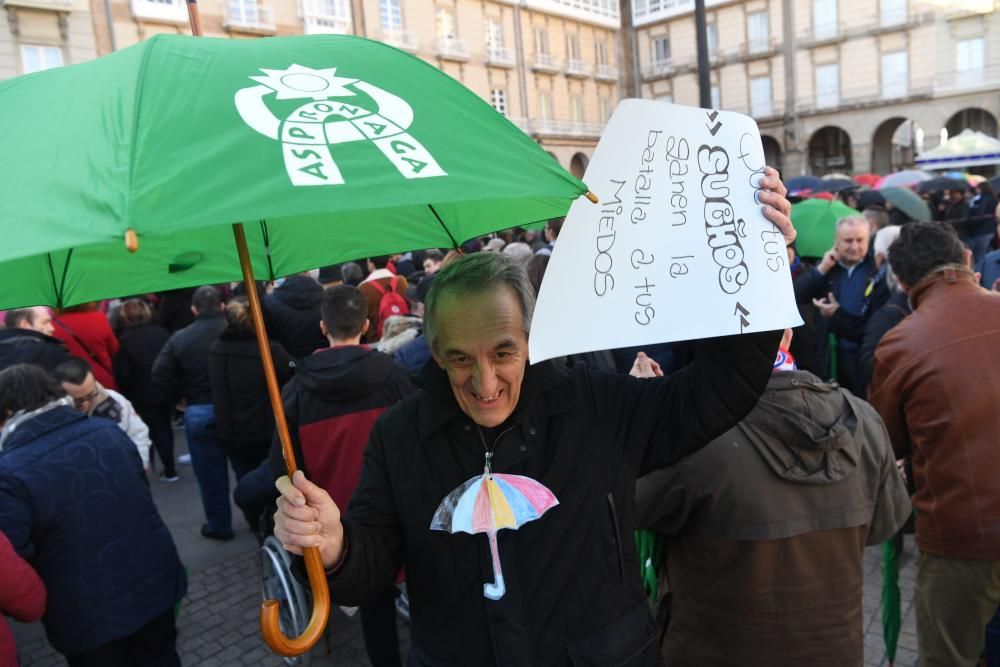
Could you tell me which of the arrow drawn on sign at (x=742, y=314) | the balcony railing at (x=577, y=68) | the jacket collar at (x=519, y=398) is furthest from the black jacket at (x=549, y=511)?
the balcony railing at (x=577, y=68)

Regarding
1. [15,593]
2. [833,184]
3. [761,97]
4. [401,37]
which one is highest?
[401,37]

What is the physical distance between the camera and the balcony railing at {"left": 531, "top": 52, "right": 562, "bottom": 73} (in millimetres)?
33969

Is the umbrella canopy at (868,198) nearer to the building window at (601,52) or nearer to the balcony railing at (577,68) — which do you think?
the balcony railing at (577,68)

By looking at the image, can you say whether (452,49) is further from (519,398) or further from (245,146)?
(245,146)

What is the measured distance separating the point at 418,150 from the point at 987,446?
2227mm

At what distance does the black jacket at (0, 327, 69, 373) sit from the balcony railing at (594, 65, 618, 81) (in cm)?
3736

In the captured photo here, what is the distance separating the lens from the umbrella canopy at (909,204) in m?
7.17

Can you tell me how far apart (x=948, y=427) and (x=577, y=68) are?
36.8 m

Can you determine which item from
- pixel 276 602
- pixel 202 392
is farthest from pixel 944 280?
pixel 202 392

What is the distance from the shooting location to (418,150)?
3.76 ft

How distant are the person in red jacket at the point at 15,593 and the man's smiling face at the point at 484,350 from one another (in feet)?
5.46

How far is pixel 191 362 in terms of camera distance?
4.81 metres

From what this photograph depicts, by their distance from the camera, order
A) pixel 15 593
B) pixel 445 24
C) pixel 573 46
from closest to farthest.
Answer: pixel 15 593
pixel 445 24
pixel 573 46

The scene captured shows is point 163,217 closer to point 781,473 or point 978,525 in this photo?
point 781,473
